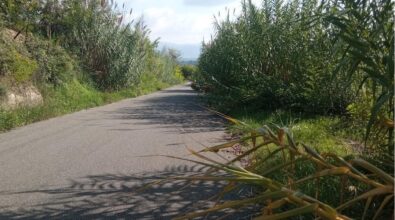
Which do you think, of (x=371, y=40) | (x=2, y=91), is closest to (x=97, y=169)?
(x=371, y=40)

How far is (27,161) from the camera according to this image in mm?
7535

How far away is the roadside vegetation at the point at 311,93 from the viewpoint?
3.21 meters

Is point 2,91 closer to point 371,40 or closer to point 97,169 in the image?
point 97,169

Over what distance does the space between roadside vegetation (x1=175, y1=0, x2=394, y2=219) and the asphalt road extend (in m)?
0.67

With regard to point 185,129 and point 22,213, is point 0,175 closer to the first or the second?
point 22,213

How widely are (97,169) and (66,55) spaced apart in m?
11.8

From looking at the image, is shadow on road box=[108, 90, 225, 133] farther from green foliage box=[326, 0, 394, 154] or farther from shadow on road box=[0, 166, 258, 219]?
green foliage box=[326, 0, 394, 154]

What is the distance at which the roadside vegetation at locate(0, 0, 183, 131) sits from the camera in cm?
1348

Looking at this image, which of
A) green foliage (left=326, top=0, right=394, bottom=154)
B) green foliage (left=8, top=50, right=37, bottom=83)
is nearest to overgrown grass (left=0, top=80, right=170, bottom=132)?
green foliage (left=8, top=50, right=37, bottom=83)

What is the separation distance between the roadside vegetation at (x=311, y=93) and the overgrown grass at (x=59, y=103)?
4519 mm

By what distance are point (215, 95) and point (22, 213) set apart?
1208cm

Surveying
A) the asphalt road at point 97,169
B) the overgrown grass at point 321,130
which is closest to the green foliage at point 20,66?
the asphalt road at point 97,169

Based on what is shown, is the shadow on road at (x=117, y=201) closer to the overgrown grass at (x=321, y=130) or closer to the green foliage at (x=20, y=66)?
the overgrown grass at (x=321, y=130)

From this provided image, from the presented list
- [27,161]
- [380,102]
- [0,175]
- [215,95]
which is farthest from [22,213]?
[215,95]
